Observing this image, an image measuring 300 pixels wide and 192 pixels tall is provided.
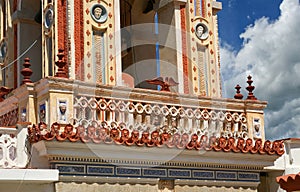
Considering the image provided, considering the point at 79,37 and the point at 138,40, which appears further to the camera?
the point at 138,40

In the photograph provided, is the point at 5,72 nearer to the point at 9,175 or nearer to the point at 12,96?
the point at 12,96

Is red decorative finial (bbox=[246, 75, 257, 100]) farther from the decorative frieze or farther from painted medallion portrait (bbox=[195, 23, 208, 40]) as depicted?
painted medallion portrait (bbox=[195, 23, 208, 40])

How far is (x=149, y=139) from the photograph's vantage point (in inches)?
465

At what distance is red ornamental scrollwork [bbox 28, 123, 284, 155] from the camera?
1081 centimetres

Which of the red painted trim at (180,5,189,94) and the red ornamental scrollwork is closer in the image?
the red ornamental scrollwork

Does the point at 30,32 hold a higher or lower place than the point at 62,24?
higher

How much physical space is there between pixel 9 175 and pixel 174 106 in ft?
11.8

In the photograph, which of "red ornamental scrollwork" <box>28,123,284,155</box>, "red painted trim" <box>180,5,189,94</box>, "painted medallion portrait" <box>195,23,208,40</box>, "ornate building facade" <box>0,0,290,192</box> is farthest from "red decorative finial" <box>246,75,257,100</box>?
"painted medallion portrait" <box>195,23,208,40</box>

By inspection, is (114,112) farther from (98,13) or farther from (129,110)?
(98,13)

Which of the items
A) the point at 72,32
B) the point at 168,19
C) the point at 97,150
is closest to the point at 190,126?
the point at 97,150

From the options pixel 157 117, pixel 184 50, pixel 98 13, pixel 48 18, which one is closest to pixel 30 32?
pixel 48 18

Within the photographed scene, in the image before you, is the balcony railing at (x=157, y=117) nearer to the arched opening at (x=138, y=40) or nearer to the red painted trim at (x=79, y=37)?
the red painted trim at (x=79, y=37)

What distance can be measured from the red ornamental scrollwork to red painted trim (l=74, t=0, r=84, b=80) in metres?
2.86

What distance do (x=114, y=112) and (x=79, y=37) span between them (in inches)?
114
